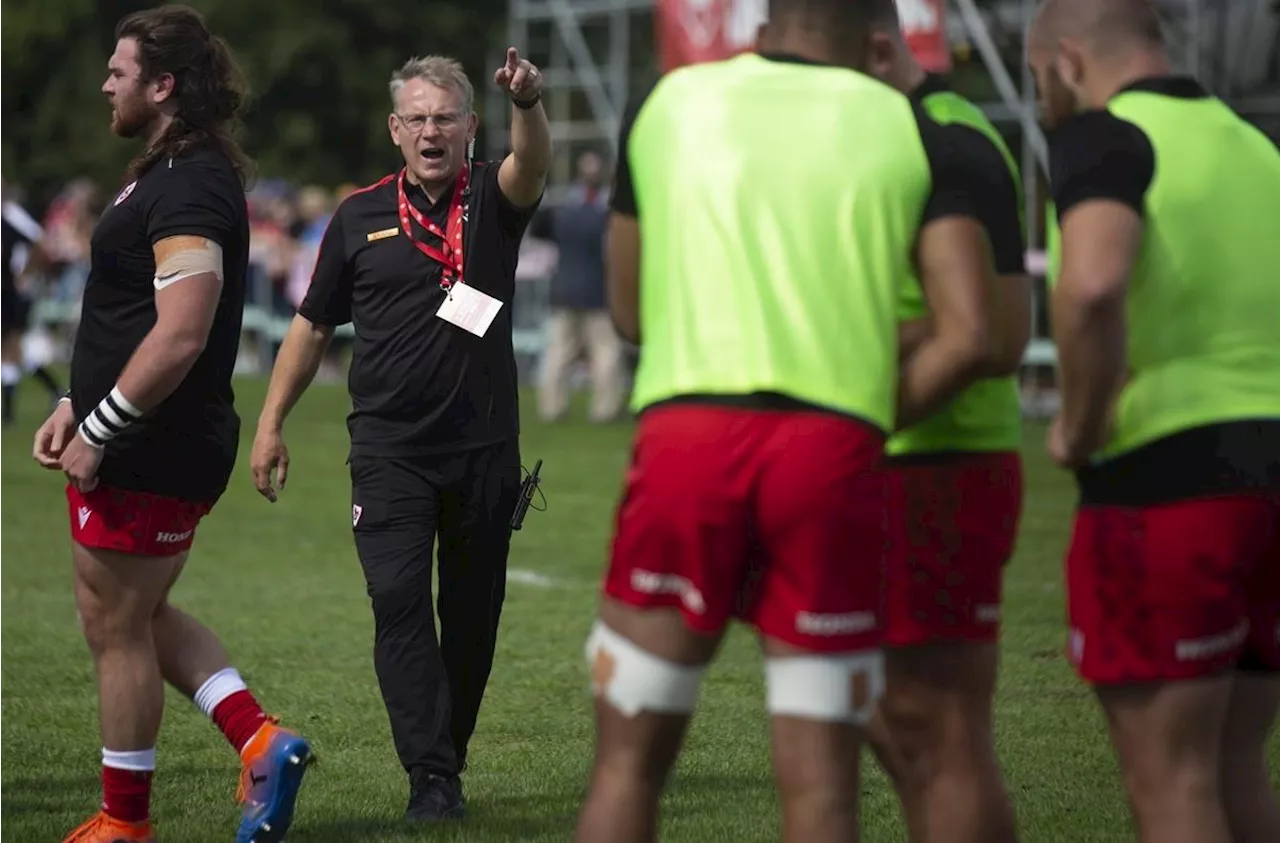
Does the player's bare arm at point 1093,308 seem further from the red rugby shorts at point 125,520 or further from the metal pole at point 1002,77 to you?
the metal pole at point 1002,77

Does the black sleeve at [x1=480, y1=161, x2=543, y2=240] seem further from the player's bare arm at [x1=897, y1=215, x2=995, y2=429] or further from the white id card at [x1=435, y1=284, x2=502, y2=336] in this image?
the player's bare arm at [x1=897, y1=215, x2=995, y2=429]

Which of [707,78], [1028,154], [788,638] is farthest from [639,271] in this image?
[1028,154]

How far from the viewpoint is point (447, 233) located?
22.5 ft

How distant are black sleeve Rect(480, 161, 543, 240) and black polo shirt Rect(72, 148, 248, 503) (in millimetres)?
1047

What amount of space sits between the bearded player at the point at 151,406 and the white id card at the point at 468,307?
33.2 inches

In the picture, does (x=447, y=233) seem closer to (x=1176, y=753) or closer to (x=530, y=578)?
(x=1176, y=753)

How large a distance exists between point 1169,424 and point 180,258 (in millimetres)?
2490

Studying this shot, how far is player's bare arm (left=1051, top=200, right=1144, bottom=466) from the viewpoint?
163 inches

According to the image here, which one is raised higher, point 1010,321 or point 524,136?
point 1010,321

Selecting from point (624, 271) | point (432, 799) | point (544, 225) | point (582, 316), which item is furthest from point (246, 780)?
point (544, 225)

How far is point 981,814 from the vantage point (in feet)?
15.6

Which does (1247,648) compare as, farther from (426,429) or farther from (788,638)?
(426,429)

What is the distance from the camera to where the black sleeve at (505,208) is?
6859mm

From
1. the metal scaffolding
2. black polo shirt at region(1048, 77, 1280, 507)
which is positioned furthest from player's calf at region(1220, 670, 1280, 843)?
the metal scaffolding
